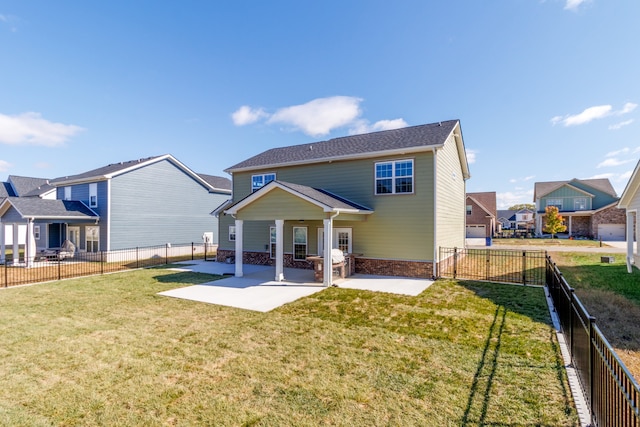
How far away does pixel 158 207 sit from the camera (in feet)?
68.4

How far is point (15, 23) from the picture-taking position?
11078 millimetres

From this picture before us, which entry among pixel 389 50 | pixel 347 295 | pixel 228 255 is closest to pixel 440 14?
pixel 389 50

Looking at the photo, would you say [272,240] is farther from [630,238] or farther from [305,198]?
[630,238]

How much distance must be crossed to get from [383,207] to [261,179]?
7.44 meters

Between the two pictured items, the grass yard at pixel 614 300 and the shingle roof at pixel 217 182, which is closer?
the grass yard at pixel 614 300

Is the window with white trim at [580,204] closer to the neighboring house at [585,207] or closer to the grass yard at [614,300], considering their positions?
the neighboring house at [585,207]

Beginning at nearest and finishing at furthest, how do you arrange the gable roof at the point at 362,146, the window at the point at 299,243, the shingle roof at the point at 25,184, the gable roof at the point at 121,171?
the gable roof at the point at 362,146 → the window at the point at 299,243 → the gable roof at the point at 121,171 → the shingle roof at the point at 25,184

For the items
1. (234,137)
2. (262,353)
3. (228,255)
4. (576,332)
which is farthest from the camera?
(234,137)

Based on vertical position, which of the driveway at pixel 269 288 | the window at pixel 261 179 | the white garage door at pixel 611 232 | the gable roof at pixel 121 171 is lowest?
the driveway at pixel 269 288

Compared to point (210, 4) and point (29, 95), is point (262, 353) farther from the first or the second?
point (29, 95)

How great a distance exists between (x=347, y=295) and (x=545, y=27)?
12516 mm

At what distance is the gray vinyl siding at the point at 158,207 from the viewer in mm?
18750

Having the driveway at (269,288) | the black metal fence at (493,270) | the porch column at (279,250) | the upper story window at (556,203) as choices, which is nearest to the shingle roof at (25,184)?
the driveway at (269,288)

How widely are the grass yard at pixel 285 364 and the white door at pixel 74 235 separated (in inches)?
545
